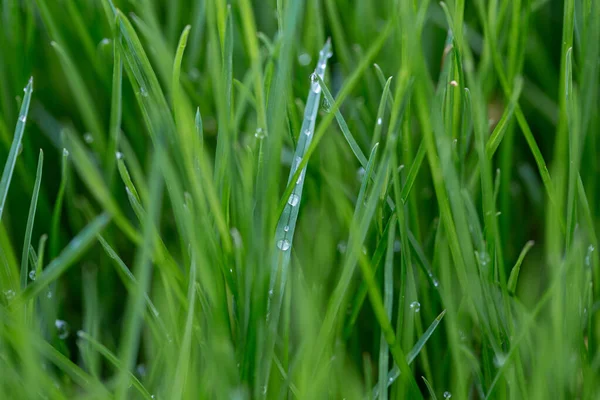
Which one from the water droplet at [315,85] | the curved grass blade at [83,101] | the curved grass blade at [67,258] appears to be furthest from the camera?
the curved grass blade at [83,101]

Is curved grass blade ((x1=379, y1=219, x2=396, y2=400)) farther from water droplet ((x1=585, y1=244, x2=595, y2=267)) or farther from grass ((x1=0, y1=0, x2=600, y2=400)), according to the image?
water droplet ((x1=585, y1=244, x2=595, y2=267))

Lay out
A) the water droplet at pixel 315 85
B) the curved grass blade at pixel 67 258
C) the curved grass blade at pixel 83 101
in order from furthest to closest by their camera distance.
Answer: the curved grass blade at pixel 83 101
the water droplet at pixel 315 85
the curved grass blade at pixel 67 258

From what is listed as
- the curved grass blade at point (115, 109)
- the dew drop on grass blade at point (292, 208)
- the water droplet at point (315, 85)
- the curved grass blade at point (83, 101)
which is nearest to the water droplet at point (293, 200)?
the dew drop on grass blade at point (292, 208)

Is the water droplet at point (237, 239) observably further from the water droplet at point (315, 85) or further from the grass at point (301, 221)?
the water droplet at point (315, 85)

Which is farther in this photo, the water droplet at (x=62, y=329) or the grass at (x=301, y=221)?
the water droplet at (x=62, y=329)

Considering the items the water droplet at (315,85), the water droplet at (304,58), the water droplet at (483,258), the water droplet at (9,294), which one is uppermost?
the water droplet at (304,58)

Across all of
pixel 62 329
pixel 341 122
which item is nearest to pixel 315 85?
pixel 341 122

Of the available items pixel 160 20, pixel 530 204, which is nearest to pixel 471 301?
pixel 530 204

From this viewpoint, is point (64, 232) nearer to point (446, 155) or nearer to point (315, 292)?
point (315, 292)

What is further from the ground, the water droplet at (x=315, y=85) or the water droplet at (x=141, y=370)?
the water droplet at (x=315, y=85)
